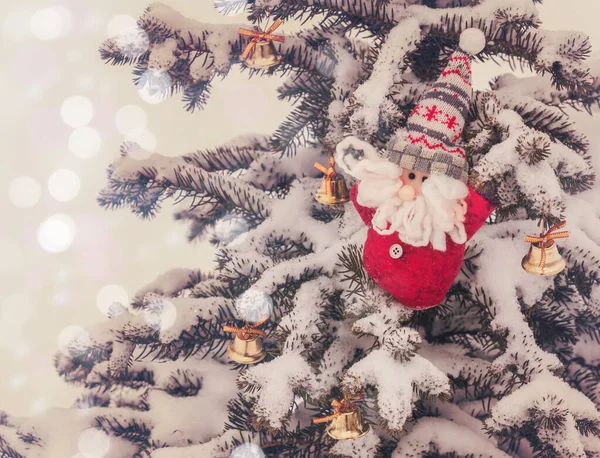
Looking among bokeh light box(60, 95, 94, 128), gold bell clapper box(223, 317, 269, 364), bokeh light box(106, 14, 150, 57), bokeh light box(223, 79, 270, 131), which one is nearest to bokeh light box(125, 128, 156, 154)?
bokeh light box(60, 95, 94, 128)

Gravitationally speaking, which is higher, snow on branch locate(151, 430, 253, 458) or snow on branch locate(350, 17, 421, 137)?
snow on branch locate(350, 17, 421, 137)

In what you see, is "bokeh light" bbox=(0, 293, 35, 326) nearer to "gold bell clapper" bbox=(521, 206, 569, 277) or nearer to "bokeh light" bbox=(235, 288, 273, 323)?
"bokeh light" bbox=(235, 288, 273, 323)

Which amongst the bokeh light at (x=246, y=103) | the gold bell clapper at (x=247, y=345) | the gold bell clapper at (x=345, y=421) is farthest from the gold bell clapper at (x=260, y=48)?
the bokeh light at (x=246, y=103)

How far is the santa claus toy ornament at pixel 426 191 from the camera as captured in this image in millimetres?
692

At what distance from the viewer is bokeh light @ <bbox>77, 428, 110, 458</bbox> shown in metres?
0.98

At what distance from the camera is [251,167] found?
104cm

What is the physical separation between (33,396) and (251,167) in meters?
1.18

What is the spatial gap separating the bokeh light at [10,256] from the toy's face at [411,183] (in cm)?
133

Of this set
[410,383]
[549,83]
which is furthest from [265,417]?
[549,83]

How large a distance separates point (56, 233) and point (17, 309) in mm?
266

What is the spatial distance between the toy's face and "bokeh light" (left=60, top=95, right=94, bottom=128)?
1.13 m

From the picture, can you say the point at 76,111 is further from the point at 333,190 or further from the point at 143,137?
the point at 333,190

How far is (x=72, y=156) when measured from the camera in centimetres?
157

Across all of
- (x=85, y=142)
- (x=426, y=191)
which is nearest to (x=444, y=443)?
(x=426, y=191)
